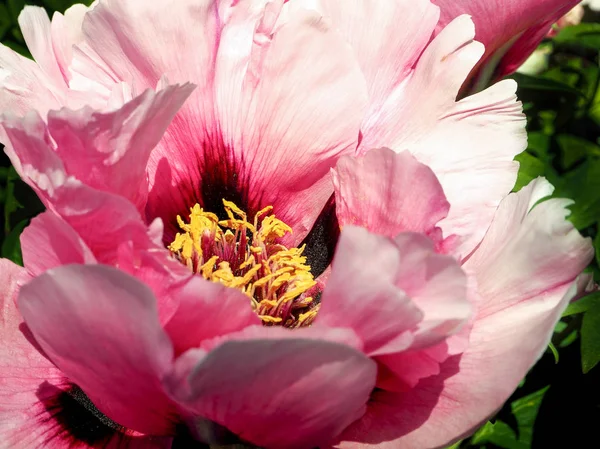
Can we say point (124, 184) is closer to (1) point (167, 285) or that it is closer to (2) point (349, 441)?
(1) point (167, 285)

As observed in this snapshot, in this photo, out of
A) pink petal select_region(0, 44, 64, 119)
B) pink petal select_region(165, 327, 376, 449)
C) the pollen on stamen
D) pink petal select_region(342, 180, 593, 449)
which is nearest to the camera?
pink petal select_region(165, 327, 376, 449)

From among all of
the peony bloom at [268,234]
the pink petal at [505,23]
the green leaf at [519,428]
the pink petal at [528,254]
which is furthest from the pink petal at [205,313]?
the green leaf at [519,428]

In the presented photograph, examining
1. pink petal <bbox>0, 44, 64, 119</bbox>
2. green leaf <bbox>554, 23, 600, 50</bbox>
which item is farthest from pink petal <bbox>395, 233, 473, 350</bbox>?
green leaf <bbox>554, 23, 600, 50</bbox>

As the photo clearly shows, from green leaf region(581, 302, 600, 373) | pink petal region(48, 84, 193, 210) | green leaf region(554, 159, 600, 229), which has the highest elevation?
pink petal region(48, 84, 193, 210)

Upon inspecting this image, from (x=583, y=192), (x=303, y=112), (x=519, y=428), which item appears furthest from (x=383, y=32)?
(x=519, y=428)

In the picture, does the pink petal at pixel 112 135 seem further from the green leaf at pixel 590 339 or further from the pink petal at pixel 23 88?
the green leaf at pixel 590 339

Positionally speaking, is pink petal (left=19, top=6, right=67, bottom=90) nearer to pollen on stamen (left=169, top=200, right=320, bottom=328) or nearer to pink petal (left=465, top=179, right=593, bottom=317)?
pollen on stamen (left=169, top=200, right=320, bottom=328)

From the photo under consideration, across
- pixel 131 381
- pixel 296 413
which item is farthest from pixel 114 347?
pixel 296 413

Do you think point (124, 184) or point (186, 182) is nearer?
point (124, 184)
